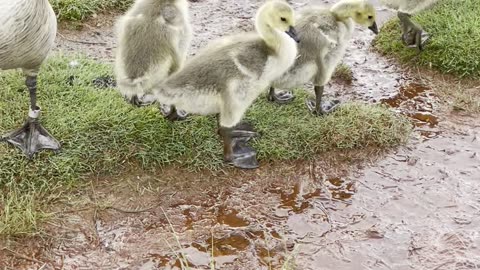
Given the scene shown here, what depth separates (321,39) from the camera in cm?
508

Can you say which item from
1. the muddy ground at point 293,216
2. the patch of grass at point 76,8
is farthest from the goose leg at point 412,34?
the patch of grass at point 76,8

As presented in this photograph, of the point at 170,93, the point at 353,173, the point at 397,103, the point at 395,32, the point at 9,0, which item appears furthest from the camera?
the point at 395,32

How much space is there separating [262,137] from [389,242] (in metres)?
1.31

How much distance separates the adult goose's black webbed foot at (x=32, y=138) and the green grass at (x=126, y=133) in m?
0.05

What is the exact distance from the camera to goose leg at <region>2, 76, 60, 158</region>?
4.86 metres

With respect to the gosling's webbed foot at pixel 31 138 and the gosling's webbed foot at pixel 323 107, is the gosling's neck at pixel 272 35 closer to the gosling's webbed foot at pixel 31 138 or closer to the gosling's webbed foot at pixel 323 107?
the gosling's webbed foot at pixel 323 107

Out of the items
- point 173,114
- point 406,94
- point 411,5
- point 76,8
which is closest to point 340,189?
point 173,114

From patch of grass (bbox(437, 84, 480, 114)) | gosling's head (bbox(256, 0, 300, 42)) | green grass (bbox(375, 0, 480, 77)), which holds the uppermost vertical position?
gosling's head (bbox(256, 0, 300, 42))

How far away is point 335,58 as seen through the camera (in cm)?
529

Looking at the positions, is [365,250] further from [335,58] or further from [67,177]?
[67,177]

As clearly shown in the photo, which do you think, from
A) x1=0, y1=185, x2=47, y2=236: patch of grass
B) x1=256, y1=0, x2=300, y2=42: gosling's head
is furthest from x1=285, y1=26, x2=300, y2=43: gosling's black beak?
x1=0, y1=185, x2=47, y2=236: patch of grass

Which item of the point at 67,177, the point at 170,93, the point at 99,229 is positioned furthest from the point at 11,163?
the point at 170,93

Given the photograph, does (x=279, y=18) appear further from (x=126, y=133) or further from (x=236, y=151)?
(x=126, y=133)

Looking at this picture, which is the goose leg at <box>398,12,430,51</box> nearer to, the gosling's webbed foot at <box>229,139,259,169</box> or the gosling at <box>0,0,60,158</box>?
the gosling's webbed foot at <box>229,139,259,169</box>
